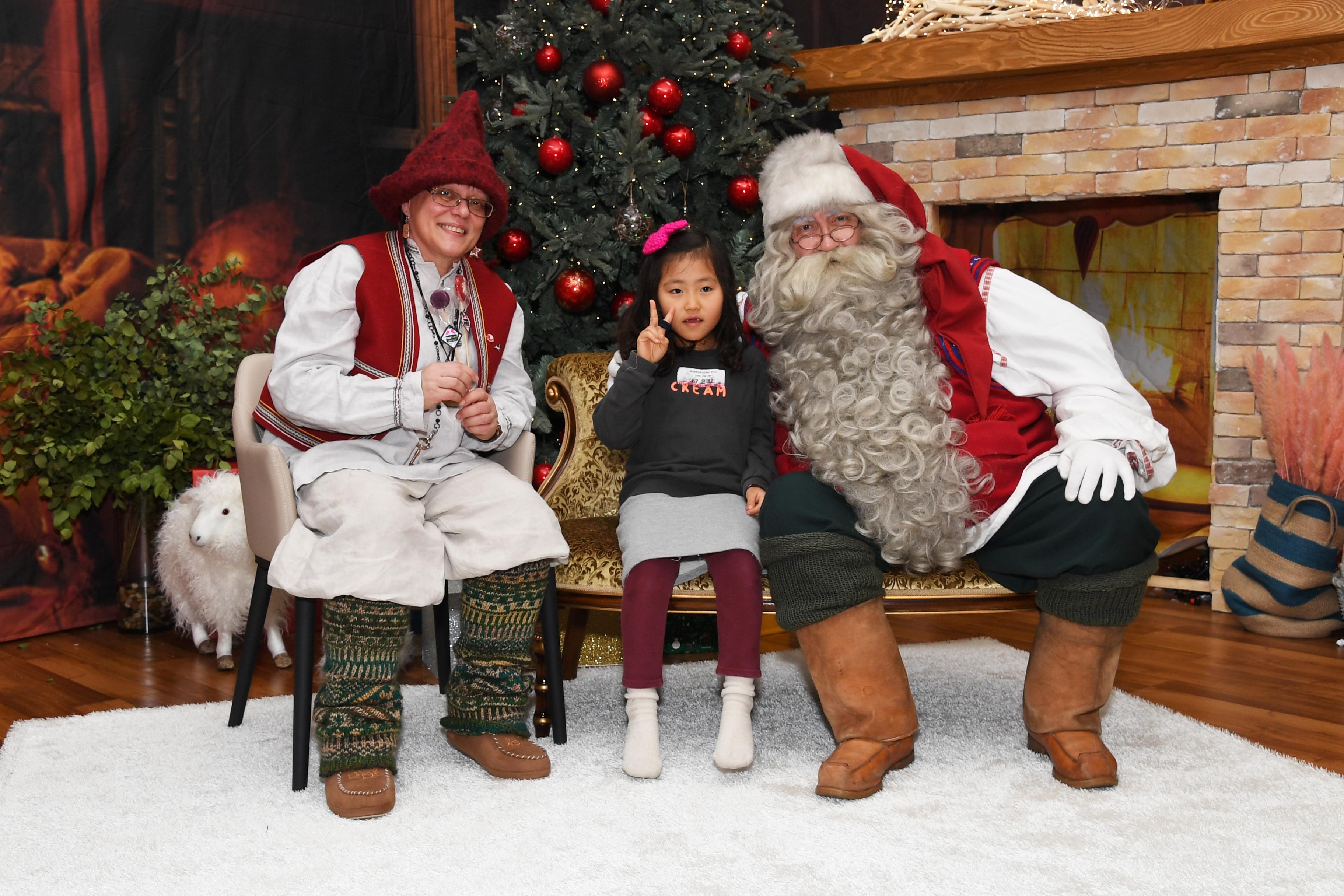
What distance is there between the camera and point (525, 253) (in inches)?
145

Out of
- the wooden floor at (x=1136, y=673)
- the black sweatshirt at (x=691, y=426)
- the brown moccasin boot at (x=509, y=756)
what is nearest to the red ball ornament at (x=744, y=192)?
the black sweatshirt at (x=691, y=426)

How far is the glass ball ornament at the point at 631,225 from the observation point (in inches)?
141

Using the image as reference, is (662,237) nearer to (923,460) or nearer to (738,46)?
(923,460)

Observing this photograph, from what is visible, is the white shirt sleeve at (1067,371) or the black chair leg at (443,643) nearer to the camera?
the white shirt sleeve at (1067,371)

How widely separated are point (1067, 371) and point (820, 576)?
717mm

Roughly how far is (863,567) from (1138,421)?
66 centimetres

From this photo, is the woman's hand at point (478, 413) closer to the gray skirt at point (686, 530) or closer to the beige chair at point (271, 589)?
the beige chair at point (271, 589)

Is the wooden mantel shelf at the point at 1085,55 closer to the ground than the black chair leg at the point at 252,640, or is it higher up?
higher up

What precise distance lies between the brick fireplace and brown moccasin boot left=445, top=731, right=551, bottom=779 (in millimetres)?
2704

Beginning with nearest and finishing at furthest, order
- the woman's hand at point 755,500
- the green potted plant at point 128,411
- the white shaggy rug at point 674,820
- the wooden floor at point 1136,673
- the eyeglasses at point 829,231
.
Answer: the white shaggy rug at point 674,820 < the woman's hand at point 755,500 < the eyeglasses at point 829,231 < the wooden floor at point 1136,673 < the green potted plant at point 128,411

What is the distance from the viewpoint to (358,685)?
2232 millimetres

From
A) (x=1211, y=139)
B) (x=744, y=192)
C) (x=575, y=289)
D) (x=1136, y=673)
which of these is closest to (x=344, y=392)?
(x=575, y=289)

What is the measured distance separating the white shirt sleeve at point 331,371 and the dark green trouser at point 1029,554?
0.80 metres

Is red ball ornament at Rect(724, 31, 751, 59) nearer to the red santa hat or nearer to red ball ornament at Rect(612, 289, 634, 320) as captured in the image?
red ball ornament at Rect(612, 289, 634, 320)
